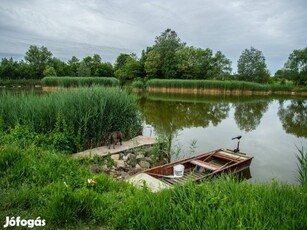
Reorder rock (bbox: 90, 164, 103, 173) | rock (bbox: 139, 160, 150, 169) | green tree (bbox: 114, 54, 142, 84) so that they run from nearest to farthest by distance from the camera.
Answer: rock (bbox: 90, 164, 103, 173) → rock (bbox: 139, 160, 150, 169) → green tree (bbox: 114, 54, 142, 84)

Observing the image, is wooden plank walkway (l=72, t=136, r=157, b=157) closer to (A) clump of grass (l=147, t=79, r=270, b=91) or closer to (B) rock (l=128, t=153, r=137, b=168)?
(B) rock (l=128, t=153, r=137, b=168)

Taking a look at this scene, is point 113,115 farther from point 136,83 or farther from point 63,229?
point 136,83

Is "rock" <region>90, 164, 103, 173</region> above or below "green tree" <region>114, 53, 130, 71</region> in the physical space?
below

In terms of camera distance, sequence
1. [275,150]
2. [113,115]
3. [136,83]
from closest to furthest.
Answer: [113,115] < [275,150] < [136,83]

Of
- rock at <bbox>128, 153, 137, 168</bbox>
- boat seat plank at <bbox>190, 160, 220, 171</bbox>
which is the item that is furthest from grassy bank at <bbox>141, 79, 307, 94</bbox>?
rock at <bbox>128, 153, 137, 168</bbox>

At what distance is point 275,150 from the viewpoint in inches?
351

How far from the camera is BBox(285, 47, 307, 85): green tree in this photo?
158ft

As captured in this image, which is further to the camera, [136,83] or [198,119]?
[136,83]

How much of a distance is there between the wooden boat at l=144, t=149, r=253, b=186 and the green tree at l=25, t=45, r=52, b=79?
5583 centimetres

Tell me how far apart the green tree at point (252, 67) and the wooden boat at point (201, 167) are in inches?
1837

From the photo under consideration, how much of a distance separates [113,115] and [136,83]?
112 ft

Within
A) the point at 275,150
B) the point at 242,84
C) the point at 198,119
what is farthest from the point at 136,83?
the point at 275,150

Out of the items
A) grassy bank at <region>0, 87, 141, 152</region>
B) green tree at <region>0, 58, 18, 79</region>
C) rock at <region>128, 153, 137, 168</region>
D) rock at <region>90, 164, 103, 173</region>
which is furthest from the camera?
green tree at <region>0, 58, 18, 79</region>

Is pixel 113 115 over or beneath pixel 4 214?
over
